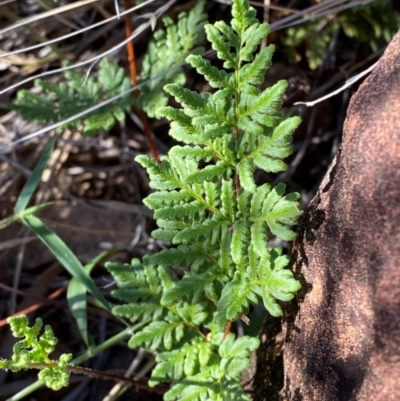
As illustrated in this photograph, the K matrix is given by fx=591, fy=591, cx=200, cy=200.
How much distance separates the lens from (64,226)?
3373mm

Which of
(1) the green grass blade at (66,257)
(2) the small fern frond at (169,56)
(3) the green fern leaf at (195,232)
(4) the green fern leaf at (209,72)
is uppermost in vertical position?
(4) the green fern leaf at (209,72)

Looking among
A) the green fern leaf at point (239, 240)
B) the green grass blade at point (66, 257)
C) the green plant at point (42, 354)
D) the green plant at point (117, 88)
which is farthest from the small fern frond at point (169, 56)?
the green plant at point (42, 354)

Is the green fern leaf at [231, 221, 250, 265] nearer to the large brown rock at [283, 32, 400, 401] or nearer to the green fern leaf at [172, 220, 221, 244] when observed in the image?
the green fern leaf at [172, 220, 221, 244]

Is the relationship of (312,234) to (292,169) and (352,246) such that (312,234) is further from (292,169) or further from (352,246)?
(292,169)

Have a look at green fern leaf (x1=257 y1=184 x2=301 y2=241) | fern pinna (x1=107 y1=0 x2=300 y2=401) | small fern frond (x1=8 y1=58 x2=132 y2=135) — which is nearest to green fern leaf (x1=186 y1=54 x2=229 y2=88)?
fern pinna (x1=107 y1=0 x2=300 y2=401)

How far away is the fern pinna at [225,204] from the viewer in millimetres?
1822

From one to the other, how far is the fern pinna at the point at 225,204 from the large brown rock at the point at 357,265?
0.13 meters

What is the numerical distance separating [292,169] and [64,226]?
1353 millimetres

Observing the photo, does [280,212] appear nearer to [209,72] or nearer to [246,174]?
[246,174]

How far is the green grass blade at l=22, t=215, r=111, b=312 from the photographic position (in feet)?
8.50

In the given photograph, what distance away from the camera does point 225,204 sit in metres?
1.96

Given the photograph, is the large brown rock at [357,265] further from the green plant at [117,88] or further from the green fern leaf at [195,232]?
the green plant at [117,88]

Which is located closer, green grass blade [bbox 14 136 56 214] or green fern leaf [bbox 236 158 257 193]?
green fern leaf [bbox 236 158 257 193]

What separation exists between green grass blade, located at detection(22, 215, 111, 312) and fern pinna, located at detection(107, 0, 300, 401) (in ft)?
1.44
